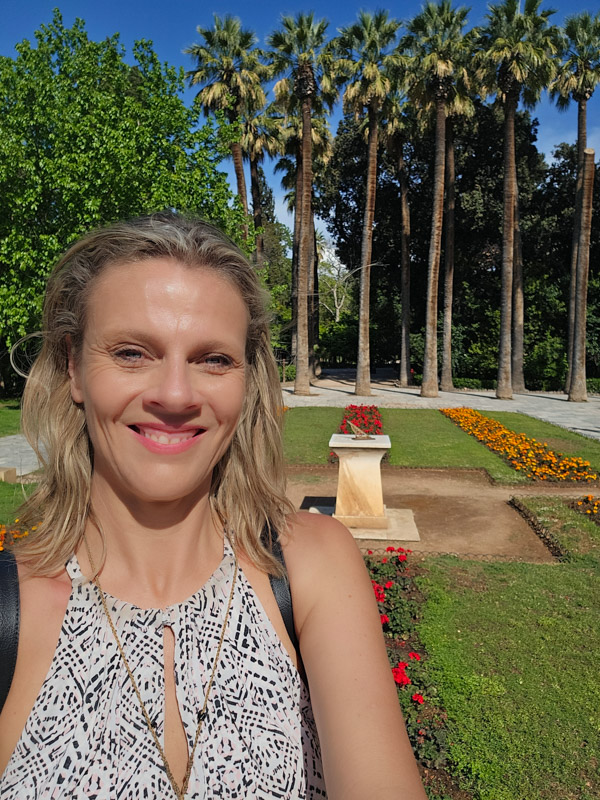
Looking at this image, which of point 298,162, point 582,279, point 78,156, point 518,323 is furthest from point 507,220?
point 78,156

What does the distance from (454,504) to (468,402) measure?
14675mm

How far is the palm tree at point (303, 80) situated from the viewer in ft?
71.7

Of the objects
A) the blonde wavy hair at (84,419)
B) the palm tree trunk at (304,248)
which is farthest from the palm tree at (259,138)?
the blonde wavy hair at (84,419)

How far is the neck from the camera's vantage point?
1.38 meters

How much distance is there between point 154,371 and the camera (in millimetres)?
1318

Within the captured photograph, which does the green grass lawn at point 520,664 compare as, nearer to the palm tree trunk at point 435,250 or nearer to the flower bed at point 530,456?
the flower bed at point 530,456

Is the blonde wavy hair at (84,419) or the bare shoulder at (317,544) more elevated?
the blonde wavy hair at (84,419)

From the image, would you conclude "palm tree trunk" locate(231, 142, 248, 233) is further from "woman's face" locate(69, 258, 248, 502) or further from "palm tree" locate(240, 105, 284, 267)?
"woman's face" locate(69, 258, 248, 502)

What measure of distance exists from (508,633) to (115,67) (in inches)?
708

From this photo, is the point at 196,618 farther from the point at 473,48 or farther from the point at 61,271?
the point at 473,48

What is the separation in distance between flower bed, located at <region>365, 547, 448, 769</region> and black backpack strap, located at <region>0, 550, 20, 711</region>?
1.74m

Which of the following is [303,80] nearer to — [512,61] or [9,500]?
[512,61]

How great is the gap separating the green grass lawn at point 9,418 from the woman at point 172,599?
37.6ft

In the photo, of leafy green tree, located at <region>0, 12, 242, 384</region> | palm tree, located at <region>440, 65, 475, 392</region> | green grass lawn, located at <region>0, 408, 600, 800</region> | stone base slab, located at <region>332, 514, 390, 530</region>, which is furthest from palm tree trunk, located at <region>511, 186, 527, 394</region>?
stone base slab, located at <region>332, 514, 390, 530</region>
